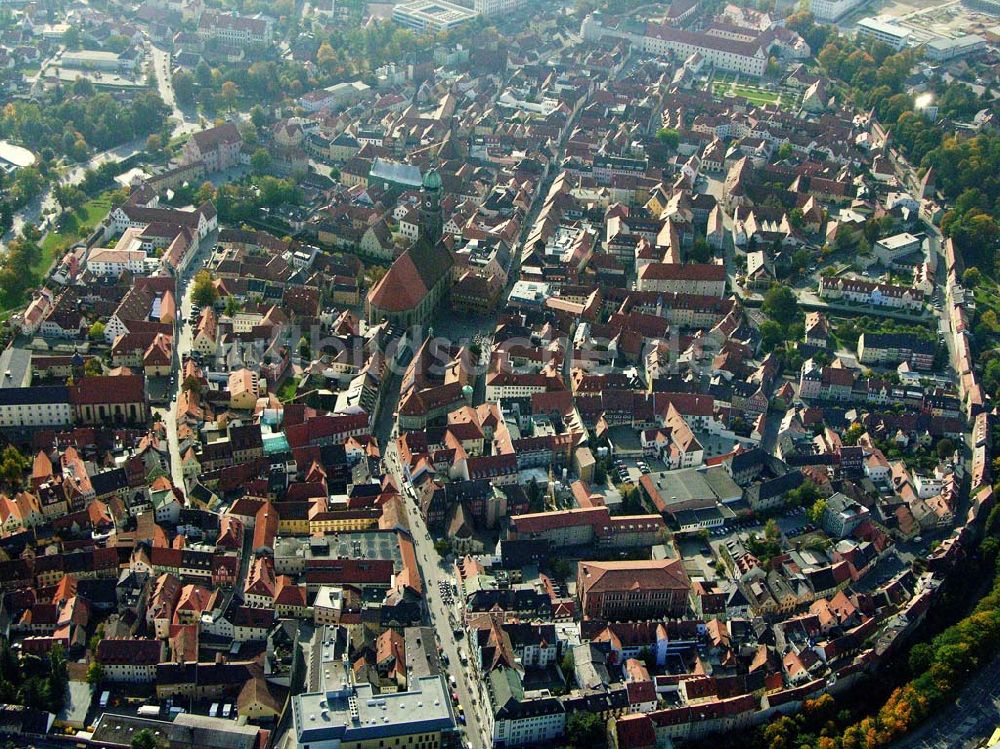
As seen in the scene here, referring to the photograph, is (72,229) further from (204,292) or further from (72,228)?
(204,292)

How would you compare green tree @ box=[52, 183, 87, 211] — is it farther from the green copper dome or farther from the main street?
the main street

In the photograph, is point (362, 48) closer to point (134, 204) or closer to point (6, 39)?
point (6, 39)

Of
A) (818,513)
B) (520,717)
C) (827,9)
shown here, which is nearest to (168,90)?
(818,513)

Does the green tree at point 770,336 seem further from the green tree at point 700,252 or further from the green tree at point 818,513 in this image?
the green tree at point 818,513

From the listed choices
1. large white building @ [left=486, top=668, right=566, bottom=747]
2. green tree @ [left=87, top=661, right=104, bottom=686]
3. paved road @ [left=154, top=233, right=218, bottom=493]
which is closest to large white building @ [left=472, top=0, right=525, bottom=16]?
paved road @ [left=154, top=233, right=218, bottom=493]

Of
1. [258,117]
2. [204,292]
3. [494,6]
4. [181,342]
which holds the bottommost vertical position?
[181,342]

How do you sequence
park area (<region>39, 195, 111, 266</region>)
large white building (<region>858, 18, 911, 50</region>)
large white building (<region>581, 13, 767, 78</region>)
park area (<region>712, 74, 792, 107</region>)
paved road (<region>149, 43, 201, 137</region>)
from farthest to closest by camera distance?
large white building (<region>858, 18, 911, 50</region>) → large white building (<region>581, 13, 767, 78</region>) → park area (<region>712, 74, 792, 107</region>) → paved road (<region>149, 43, 201, 137</region>) → park area (<region>39, 195, 111, 266</region>)

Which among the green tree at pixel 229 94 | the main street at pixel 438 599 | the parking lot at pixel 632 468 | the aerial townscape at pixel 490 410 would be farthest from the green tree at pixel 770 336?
the green tree at pixel 229 94
